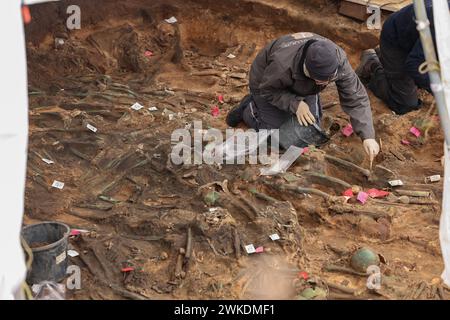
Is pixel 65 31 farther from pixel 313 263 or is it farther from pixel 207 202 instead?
pixel 313 263

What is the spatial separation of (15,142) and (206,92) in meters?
4.65

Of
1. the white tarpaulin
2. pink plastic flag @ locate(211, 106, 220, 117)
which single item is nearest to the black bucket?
the white tarpaulin

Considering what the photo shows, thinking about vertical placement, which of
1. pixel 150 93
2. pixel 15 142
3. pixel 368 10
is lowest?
pixel 150 93

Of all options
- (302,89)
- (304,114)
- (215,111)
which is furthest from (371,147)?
(215,111)

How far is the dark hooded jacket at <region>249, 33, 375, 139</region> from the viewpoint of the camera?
5.66 metres

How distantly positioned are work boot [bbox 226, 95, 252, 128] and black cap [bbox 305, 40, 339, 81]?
134cm

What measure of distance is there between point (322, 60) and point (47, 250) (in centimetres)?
256

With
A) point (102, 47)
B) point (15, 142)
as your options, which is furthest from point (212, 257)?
point (102, 47)

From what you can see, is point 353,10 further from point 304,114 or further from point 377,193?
point 377,193

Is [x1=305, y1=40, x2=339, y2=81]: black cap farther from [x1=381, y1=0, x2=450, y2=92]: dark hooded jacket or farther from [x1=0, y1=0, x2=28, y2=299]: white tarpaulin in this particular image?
[x1=0, y1=0, x2=28, y2=299]: white tarpaulin

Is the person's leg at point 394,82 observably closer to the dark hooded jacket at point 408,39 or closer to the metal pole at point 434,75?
the dark hooded jacket at point 408,39

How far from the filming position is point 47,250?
4.19 metres

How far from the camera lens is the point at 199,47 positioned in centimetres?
891

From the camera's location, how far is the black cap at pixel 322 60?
5.35m
